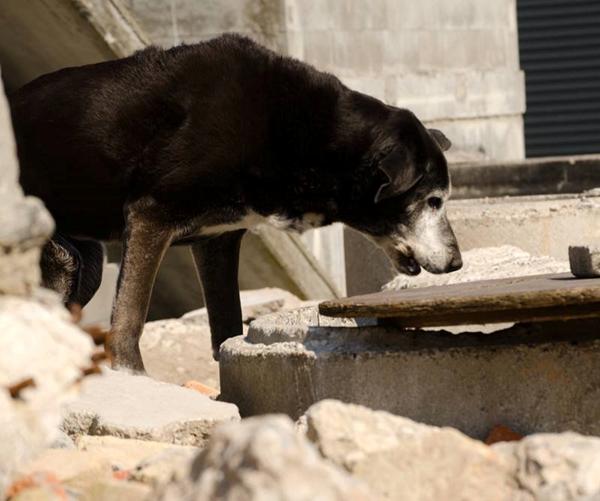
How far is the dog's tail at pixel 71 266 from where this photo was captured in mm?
7238

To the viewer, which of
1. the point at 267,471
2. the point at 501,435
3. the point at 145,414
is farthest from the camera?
the point at 145,414

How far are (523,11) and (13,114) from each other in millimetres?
12006

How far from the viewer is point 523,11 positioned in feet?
60.6

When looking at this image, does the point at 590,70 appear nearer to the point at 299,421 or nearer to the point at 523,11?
the point at 523,11

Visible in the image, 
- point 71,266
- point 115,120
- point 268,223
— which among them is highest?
point 115,120

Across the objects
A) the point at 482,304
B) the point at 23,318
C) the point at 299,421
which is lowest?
the point at 299,421

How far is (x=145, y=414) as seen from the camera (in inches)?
206

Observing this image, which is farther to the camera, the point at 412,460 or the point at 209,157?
the point at 209,157

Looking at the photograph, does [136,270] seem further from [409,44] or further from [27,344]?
[409,44]

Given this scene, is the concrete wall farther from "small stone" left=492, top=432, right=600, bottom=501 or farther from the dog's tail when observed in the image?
"small stone" left=492, top=432, right=600, bottom=501

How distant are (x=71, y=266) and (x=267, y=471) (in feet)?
15.0

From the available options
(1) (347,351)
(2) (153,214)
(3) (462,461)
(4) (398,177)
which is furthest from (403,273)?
(3) (462,461)

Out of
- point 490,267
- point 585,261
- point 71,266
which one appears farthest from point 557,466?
point 71,266

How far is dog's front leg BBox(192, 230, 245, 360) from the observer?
7.54 meters
